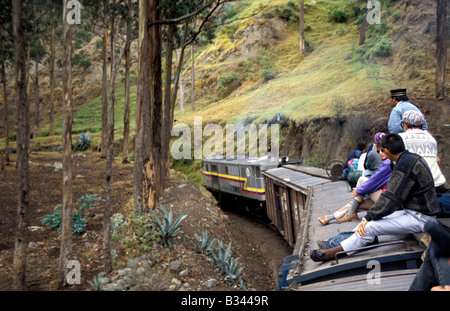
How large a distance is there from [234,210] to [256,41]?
29922mm

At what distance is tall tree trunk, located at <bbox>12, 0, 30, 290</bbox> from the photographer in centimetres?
495

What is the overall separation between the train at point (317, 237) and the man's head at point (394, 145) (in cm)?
96

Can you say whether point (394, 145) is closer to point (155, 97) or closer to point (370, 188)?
point (370, 188)

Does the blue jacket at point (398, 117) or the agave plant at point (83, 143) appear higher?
the blue jacket at point (398, 117)

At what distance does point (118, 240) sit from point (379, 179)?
569cm

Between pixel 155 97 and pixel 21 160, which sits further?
pixel 155 97

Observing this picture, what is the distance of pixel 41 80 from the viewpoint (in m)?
59.9

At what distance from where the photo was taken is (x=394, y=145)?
159 inches

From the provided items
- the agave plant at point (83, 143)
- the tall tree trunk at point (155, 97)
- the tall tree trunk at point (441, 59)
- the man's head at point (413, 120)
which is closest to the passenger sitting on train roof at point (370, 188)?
the man's head at point (413, 120)

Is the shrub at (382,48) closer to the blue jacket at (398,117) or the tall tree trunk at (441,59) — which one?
the tall tree trunk at (441,59)

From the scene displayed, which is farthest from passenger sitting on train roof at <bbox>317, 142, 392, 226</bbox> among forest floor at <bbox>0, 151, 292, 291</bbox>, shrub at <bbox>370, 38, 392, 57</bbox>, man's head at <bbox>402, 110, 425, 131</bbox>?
shrub at <bbox>370, 38, 392, 57</bbox>

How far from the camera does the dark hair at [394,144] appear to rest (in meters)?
4.04

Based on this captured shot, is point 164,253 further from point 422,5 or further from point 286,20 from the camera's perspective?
point 286,20

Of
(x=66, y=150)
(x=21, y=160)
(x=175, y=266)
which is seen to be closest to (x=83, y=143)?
(x=175, y=266)
